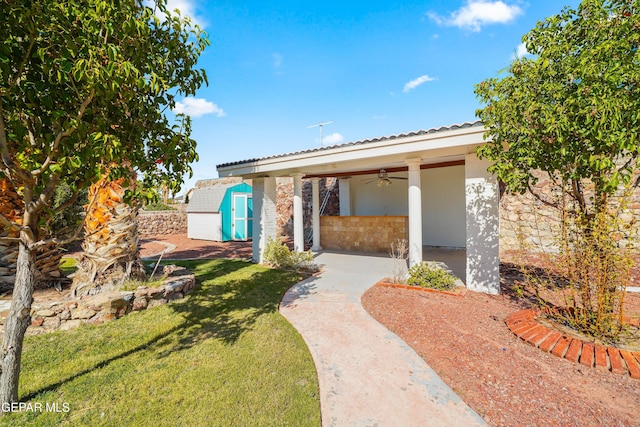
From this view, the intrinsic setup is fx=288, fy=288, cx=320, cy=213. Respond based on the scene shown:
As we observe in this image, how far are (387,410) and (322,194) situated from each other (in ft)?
47.7

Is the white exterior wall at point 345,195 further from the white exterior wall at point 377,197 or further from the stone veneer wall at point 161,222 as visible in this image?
the stone veneer wall at point 161,222

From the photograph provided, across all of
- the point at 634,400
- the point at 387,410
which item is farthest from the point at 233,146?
the point at 634,400

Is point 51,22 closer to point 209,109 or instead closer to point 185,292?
point 185,292

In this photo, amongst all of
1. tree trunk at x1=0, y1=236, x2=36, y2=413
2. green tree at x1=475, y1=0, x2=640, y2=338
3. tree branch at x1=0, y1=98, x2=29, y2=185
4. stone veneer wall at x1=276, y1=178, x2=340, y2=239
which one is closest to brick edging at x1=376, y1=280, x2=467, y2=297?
green tree at x1=475, y1=0, x2=640, y2=338

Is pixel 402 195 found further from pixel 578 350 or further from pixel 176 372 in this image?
pixel 176 372

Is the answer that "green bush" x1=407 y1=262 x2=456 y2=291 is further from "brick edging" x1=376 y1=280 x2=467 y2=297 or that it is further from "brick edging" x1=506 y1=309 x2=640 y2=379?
"brick edging" x1=506 y1=309 x2=640 y2=379

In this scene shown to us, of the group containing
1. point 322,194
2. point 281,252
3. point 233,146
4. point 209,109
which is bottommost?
point 281,252

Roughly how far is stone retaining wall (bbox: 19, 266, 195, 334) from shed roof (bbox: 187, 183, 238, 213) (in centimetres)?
1136

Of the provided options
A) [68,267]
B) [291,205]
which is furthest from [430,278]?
[291,205]

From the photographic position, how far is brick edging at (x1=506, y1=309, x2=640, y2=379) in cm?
335

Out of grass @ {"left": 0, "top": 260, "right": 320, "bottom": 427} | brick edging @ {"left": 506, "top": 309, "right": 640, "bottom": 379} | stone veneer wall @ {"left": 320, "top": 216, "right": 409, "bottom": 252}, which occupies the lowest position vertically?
grass @ {"left": 0, "top": 260, "right": 320, "bottom": 427}

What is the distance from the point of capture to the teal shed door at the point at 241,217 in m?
17.1

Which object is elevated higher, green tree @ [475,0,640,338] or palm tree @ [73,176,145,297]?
green tree @ [475,0,640,338]

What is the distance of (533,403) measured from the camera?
2865 millimetres
